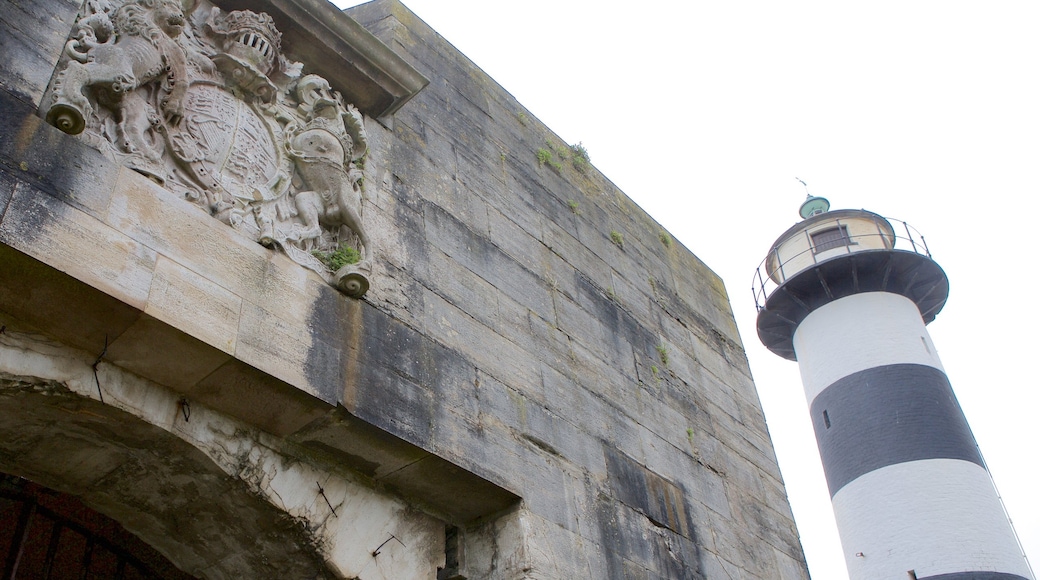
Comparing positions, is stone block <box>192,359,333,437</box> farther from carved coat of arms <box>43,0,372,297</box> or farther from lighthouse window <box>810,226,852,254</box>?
lighthouse window <box>810,226,852,254</box>

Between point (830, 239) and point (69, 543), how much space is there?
16.1 m

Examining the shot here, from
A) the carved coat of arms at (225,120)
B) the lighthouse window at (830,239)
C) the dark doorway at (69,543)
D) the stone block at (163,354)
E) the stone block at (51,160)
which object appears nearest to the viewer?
the stone block at (51,160)

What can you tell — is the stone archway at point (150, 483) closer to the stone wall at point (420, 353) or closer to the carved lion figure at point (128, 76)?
the stone wall at point (420, 353)

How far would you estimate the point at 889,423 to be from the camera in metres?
13.8

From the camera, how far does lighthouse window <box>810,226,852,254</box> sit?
1772 centimetres

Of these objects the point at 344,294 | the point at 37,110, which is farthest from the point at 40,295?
the point at 344,294

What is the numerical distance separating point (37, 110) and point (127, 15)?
0.65 metres

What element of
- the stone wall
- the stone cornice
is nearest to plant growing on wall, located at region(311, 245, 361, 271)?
the stone wall

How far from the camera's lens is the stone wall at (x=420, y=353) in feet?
9.65

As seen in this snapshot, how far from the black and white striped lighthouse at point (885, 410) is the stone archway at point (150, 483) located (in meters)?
11.9

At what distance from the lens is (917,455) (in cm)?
1339

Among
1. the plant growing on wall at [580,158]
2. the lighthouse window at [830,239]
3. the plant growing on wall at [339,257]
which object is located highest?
the lighthouse window at [830,239]

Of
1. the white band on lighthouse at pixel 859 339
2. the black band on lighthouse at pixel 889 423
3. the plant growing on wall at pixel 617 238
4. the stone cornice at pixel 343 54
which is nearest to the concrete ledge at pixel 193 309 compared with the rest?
the stone cornice at pixel 343 54

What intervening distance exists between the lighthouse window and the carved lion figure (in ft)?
52.0
